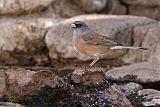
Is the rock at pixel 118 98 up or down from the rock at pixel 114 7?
up

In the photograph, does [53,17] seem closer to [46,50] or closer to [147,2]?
[46,50]

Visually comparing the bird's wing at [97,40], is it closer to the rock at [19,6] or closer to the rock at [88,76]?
the rock at [88,76]

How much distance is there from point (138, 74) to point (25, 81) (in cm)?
180

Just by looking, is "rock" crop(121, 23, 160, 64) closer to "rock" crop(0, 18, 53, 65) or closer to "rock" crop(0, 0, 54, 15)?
"rock" crop(0, 18, 53, 65)

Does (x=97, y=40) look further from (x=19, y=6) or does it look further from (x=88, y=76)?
(x=19, y=6)

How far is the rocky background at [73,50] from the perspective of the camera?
633cm

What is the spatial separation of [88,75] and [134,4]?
14.7 ft

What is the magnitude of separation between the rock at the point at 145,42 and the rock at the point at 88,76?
2.88 m

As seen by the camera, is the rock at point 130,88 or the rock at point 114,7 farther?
the rock at point 114,7

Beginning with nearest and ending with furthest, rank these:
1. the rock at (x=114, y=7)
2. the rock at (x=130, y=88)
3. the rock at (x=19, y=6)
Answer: the rock at (x=130, y=88) < the rock at (x=19, y=6) < the rock at (x=114, y=7)

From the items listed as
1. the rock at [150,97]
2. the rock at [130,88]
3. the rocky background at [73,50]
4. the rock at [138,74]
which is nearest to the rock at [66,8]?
the rocky background at [73,50]

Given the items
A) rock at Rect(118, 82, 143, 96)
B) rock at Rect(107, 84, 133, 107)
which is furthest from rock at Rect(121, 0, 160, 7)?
rock at Rect(107, 84, 133, 107)

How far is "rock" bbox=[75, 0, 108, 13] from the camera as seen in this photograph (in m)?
10.2

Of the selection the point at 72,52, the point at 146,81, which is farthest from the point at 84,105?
the point at 72,52
